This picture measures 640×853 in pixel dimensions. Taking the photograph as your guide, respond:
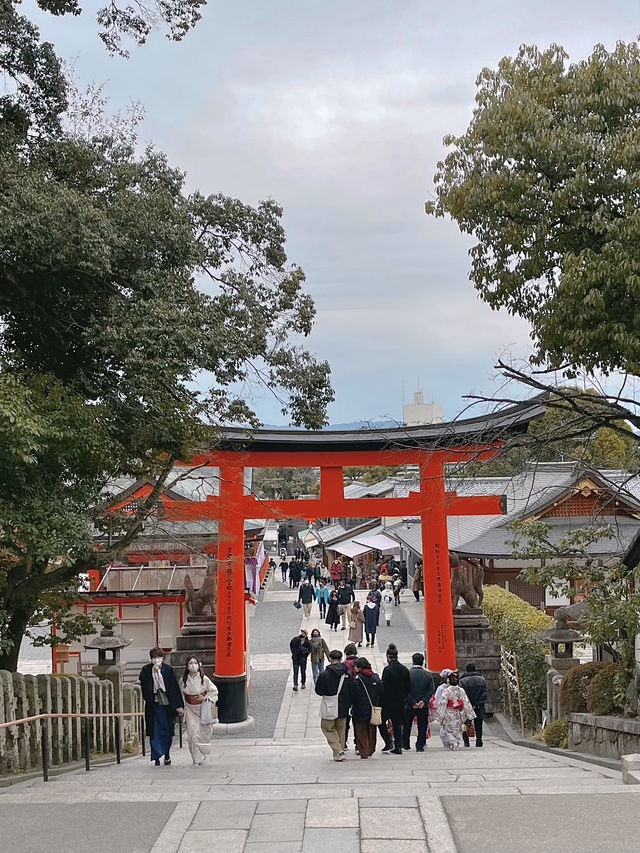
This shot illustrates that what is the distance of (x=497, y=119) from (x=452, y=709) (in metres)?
7.08

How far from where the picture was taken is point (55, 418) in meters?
8.80

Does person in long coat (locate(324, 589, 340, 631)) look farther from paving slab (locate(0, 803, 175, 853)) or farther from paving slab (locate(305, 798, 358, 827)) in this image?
paving slab (locate(305, 798, 358, 827))

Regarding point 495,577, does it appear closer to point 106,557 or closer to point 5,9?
point 106,557

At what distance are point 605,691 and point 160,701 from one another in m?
5.09

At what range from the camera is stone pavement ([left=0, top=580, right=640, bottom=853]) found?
17.5 feet

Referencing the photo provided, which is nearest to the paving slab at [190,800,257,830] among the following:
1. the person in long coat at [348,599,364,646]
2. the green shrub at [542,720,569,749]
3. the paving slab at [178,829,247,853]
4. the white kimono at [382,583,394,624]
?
the paving slab at [178,829,247,853]

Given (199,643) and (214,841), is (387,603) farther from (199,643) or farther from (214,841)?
(214,841)

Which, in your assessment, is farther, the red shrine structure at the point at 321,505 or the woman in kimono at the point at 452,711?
the red shrine structure at the point at 321,505

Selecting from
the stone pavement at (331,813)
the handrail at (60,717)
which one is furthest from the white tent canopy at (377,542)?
the stone pavement at (331,813)

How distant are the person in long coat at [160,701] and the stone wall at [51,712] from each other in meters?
1.09

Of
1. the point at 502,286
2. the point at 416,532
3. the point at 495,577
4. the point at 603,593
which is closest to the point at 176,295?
the point at 502,286

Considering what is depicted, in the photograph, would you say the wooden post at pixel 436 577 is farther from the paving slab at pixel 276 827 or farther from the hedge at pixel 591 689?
the paving slab at pixel 276 827

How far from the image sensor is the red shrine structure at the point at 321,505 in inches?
600

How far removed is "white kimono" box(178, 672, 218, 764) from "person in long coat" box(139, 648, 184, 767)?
0.45 ft
